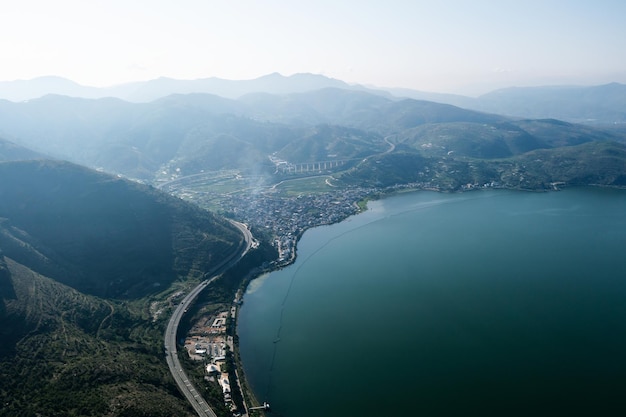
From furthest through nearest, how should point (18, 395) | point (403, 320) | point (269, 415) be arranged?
point (403, 320)
point (269, 415)
point (18, 395)

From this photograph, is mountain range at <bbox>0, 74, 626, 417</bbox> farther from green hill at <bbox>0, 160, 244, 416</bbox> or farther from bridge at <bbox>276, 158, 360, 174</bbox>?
bridge at <bbox>276, 158, 360, 174</bbox>

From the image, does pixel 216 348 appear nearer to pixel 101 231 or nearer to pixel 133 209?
pixel 101 231

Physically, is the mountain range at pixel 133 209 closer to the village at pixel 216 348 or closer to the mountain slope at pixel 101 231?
the mountain slope at pixel 101 231

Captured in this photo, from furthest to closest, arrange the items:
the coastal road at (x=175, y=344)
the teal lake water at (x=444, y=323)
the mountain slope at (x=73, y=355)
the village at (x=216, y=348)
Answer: the village at (x=216, y=348)
the teal lake water at (x=444, y=323)
the coastal road at (x=175, y=344)
the mountain slope at (x=73, y=355)

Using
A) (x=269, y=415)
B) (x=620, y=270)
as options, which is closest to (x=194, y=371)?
(x=269, y=415)

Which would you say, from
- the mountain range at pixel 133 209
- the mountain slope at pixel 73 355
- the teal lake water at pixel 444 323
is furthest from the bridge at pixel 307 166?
the mountain slope at pixel 73 355

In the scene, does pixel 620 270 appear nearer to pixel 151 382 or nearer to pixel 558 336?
pixel 558 336

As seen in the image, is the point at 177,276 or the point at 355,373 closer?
the point at 355,373
